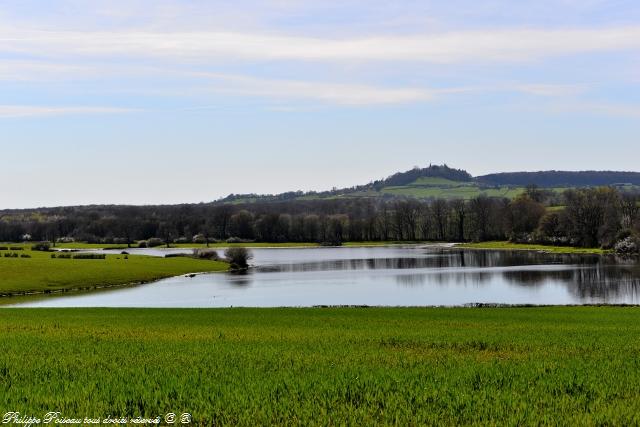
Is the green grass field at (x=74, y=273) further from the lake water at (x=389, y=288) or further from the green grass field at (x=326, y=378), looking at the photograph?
the green grass field at (x=326, y=378)

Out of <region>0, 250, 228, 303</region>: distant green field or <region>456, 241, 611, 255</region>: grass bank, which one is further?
<region>456, 241, 611, 255</region>: grass bank

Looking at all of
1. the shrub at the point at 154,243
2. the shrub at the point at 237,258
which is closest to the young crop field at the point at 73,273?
the shrub at the point at 237,258

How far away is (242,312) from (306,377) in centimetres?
2853

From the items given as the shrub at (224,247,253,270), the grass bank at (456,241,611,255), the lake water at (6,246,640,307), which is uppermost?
the shrub at (224,247,253,270)

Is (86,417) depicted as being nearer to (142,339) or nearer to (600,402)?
(600,402)

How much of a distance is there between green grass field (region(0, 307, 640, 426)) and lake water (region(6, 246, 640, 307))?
110 ft

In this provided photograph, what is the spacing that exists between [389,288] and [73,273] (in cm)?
3766

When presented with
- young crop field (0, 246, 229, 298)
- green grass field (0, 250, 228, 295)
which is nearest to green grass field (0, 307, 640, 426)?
young crop field (0, 246, 229, 298)

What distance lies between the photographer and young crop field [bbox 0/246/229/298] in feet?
231

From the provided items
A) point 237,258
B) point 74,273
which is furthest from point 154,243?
point 74,273

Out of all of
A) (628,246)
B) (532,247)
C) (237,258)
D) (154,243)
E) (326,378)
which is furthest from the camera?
(154,243)

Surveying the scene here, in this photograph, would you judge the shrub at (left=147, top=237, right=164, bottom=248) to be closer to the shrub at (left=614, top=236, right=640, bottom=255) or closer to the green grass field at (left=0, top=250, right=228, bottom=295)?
the green grass field at (left=0, top=250, right=228, bottom=295)

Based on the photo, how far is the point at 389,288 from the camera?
6800cm

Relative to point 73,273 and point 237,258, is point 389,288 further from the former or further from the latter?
point 237,258
